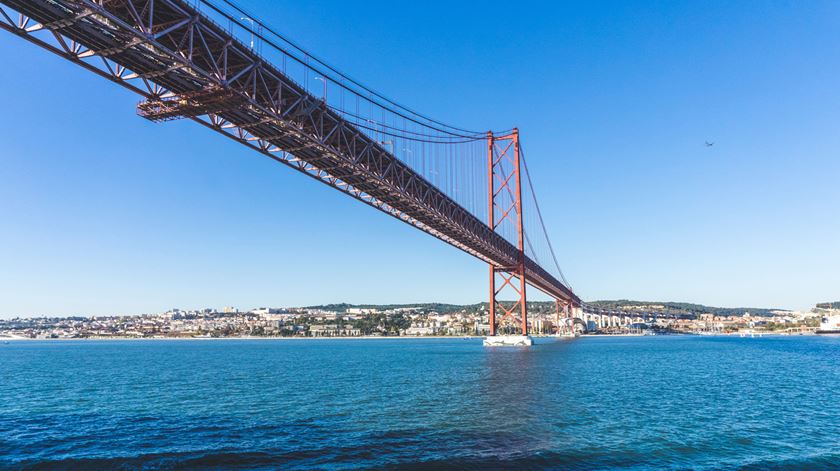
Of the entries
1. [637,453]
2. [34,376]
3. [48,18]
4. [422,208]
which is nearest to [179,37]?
[48,18]

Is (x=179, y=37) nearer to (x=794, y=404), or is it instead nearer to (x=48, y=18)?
(x=48, y=18)

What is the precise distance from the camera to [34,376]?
43.8m

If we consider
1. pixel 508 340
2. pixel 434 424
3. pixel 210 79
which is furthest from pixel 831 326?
pixel 210 79

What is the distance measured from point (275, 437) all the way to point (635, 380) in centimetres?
2550

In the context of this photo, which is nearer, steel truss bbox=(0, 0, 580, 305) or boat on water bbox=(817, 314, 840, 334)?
steel truss bbox=(0, 0, 580, 305)

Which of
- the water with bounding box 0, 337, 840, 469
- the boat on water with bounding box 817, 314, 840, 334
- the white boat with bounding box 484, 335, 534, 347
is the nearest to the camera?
the water with bounding box 0, 337, 840, 469

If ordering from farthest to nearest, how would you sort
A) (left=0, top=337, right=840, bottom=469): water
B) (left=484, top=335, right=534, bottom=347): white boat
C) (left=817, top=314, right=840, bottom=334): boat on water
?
(left=817, top=314, right=840, bottom=334): boat on water
(left=484, top=335, right=534, bottom=347): white boat
(left=0, top=337, right=840, bottom=469): water

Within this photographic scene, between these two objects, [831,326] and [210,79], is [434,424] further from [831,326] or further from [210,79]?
[831,326]

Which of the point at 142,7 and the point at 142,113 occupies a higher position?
the point at 142,7

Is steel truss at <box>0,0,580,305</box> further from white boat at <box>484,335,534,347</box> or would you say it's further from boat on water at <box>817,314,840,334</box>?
boat on water at <box>817,314,840,334</box>

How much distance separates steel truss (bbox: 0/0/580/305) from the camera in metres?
15.7

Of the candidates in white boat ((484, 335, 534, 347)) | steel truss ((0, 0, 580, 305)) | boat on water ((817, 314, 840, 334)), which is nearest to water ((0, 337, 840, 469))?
steel truss ((0, 0, 580, 305))

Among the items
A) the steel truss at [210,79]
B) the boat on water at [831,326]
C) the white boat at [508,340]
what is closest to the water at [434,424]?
the steel truss at [210,79]

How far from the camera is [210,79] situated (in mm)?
19750
